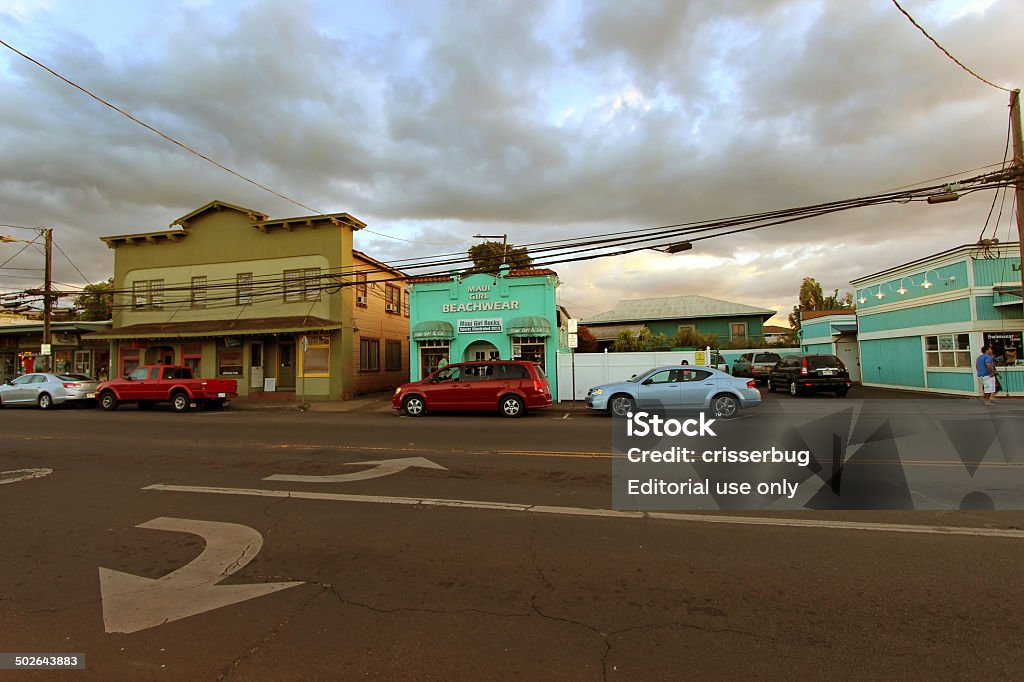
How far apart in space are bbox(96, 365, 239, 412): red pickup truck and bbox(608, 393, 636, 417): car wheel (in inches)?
545

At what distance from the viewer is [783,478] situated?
7.13 m

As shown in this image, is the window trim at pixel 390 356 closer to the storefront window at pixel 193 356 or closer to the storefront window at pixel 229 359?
the storefront window at pixel 229 359

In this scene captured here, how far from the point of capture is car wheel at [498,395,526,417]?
15617 mm

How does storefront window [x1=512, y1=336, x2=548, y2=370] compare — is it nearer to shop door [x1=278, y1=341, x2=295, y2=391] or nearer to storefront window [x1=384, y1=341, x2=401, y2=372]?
storefront window [x1=384, y1=341, x2=401, y2=372]

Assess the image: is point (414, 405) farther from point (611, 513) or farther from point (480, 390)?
point (611, 513)

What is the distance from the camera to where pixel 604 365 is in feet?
65.5

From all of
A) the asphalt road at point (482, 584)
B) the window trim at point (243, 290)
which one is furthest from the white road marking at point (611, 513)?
the window trim at point (243, 290)

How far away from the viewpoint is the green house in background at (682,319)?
1606 inches

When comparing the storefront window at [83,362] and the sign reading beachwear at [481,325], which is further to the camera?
the storefront window at [83,362]

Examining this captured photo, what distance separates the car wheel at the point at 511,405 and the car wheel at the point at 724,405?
5368 mm

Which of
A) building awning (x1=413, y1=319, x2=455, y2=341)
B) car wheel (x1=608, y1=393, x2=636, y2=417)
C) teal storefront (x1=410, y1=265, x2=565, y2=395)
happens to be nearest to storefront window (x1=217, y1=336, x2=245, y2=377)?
teal storefront (x1=410, y1=265, x2=565, y2=395)

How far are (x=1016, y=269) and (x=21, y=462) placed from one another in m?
27.7

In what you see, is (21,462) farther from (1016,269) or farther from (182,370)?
(1016,269)

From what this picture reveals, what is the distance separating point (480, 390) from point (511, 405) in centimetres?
103
